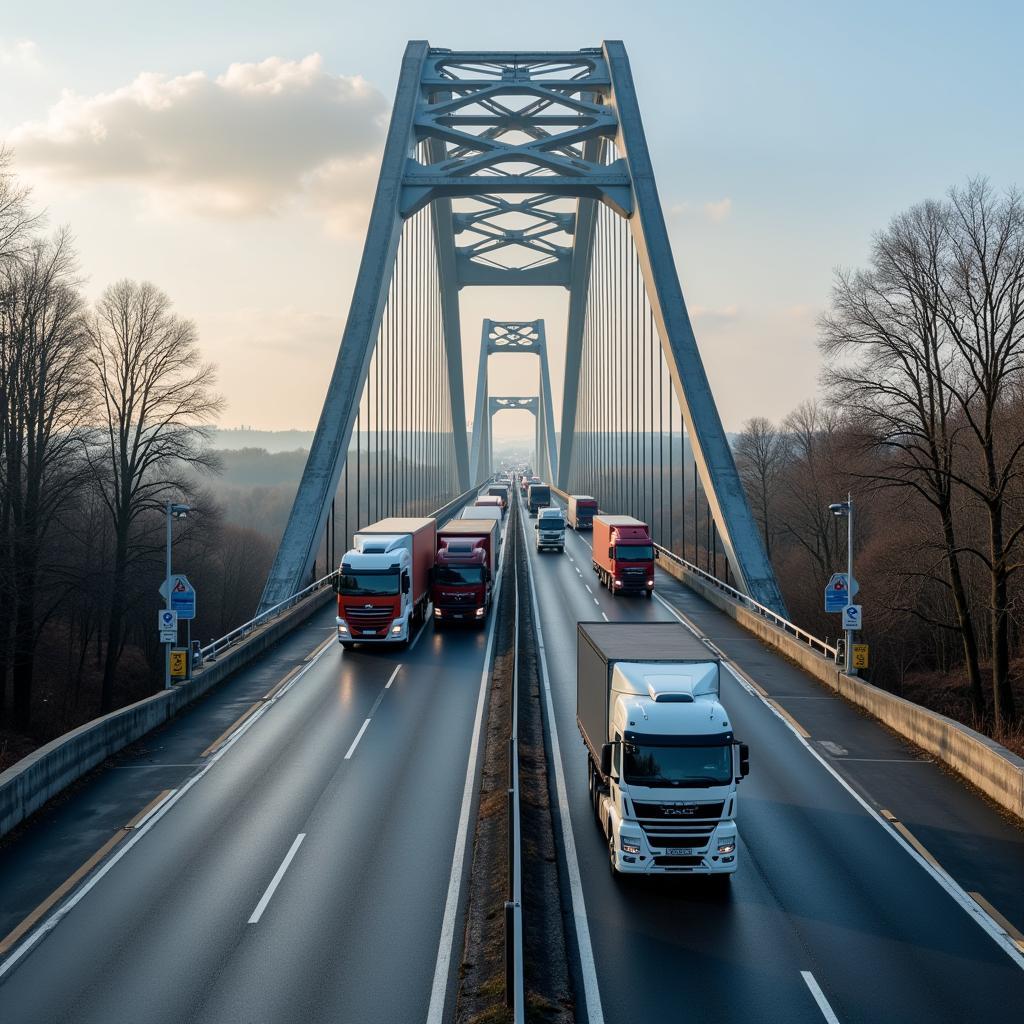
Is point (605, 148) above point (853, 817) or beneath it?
above

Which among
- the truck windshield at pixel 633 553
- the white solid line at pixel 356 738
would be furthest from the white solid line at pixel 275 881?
the truck windshield at pixel 633 553

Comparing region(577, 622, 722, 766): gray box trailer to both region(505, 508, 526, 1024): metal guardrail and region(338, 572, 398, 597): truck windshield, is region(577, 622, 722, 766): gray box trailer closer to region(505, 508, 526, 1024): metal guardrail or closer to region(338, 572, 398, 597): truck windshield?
region(505, 508, 526, 1024): metal guardrail

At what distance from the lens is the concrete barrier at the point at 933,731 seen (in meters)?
16.9

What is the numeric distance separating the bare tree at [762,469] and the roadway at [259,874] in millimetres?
53342

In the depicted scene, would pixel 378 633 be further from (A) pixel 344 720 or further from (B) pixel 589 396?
(B) pixel 589 396

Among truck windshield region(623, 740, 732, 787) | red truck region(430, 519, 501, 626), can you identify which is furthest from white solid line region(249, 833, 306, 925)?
red truck region(430, 519, 501, 626)

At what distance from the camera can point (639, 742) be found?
13305mm

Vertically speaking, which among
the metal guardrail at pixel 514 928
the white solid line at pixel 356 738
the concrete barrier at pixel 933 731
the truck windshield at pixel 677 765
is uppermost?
the truck windshield at pixel 677 765

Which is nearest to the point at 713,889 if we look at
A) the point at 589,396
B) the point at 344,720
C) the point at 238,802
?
the point at 238,802

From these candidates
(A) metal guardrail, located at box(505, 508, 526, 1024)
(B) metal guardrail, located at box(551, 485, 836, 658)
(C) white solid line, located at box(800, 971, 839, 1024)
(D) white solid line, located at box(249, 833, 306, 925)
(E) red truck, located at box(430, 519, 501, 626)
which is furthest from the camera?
(E) red truck, located at box(430, 519, 501, 626)

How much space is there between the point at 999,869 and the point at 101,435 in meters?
35.4

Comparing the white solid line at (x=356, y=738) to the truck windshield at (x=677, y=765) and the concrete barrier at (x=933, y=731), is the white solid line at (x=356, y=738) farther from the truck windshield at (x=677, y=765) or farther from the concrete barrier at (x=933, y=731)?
the concrete barrier at (x=933, y=731)

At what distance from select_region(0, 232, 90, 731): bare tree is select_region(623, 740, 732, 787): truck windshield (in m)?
23.2

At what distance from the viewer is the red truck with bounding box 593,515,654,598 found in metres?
42.8
